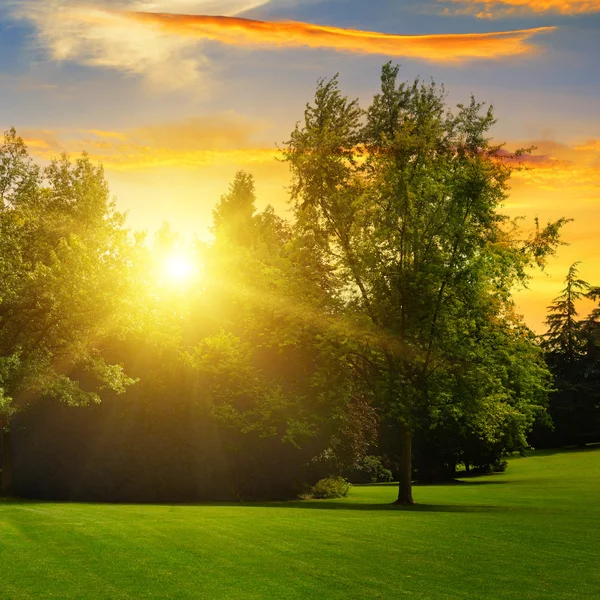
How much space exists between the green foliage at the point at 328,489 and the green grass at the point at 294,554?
1201 centimetres

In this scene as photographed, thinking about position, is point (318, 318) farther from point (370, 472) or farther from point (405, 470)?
point (370, 472)

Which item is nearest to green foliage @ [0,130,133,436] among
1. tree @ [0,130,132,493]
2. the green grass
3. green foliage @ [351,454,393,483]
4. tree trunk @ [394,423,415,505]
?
tree @ [0,130,132,493]

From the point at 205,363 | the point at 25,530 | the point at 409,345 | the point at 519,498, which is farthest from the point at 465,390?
the point at 25,530

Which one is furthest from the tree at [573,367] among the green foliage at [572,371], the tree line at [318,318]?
the tree line at [318,318]

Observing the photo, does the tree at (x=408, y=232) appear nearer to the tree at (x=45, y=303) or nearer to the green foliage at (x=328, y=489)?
the green foliage at (x=328, y=489)

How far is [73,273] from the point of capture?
35.1m

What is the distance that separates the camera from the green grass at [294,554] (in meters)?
13.7

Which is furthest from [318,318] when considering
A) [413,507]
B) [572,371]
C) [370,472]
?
[572,371]

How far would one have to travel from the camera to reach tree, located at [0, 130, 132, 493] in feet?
107

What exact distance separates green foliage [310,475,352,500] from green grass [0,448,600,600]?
473 inches

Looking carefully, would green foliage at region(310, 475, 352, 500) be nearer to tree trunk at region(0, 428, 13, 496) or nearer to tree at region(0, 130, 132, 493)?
tree at region(0, 130, 132, 493)

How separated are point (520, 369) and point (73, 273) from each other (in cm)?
1983

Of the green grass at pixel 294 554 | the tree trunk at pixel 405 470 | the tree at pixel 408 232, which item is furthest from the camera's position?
the tree trunk at pixel 405 470

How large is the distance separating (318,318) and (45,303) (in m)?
11.9
